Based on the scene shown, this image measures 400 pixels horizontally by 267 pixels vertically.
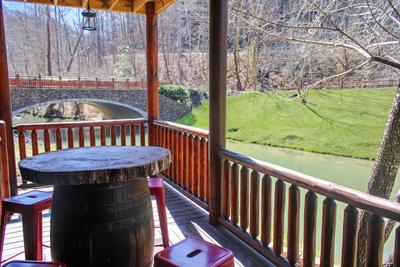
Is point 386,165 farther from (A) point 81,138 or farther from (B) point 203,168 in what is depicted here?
(A) point 81,138

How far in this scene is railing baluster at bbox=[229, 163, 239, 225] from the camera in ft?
9.52

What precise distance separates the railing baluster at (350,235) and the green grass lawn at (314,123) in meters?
3.44

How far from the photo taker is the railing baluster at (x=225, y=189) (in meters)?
3.02

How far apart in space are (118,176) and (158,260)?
0.48m

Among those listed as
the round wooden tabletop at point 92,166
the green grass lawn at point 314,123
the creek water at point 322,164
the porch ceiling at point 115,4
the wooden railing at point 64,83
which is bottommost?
the creek water at point 322,164

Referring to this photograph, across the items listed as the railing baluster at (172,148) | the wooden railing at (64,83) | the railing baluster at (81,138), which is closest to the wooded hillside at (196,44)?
the railing baluster at (172,148)

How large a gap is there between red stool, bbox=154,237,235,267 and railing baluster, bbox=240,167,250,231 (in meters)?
1.17

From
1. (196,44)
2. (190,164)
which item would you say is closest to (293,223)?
(190,164)

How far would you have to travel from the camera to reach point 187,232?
3102 mm

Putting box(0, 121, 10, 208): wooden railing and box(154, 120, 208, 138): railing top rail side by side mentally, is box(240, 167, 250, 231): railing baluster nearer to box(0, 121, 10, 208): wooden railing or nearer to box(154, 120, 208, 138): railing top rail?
Result: box(154, 120, 208, 138): railing top rail

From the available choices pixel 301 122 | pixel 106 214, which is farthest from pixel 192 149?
pixel 301 122

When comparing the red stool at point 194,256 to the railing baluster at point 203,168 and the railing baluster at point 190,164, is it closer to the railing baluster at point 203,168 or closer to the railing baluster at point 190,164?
the railing baluster at point 203,168

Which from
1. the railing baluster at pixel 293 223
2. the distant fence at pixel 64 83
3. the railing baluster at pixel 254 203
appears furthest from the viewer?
the distant fence at pixel 64 83

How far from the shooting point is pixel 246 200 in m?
2.78
